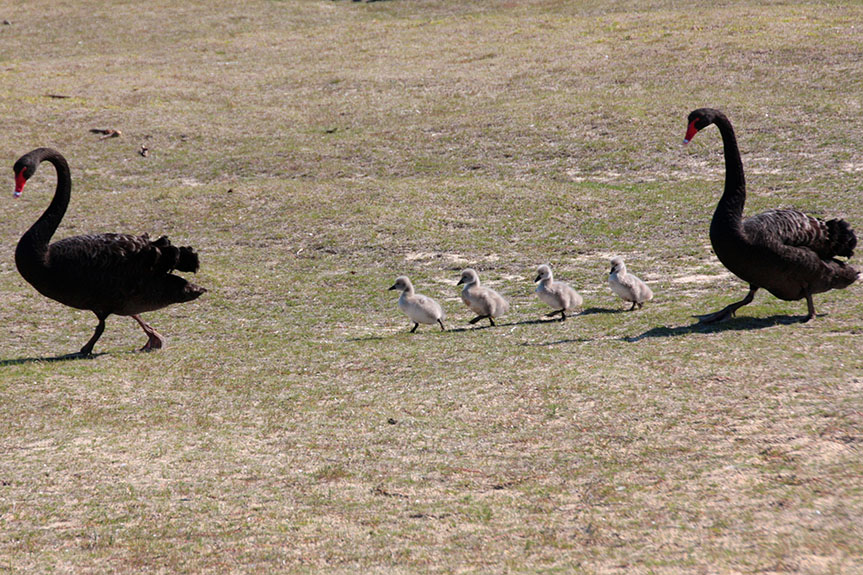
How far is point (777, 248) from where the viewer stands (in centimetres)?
849

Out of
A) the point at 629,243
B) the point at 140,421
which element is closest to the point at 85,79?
the point at 629,243

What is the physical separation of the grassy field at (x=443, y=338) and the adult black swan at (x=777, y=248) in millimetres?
381

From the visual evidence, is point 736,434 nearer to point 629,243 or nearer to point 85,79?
point 629,243

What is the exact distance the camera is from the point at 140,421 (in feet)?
23.5

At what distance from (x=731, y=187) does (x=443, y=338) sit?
323cm

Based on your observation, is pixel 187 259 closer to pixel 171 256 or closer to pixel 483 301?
pixel 171 256

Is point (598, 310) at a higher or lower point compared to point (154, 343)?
lower

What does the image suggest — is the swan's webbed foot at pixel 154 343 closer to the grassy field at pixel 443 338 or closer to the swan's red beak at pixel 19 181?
the grassy field at pixel 443 338

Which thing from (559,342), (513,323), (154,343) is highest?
(559,342)

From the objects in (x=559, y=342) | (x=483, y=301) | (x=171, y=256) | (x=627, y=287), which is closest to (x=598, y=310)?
(x=627, y=287)

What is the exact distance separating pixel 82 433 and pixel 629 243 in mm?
8579

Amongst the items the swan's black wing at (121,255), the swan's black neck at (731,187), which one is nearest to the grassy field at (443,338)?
the swan's black wing at (121,255)

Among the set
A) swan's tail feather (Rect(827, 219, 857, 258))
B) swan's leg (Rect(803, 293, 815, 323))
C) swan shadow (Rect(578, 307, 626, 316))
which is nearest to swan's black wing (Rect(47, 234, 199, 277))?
swan shadow (Rect(578, 307, 626, 316))

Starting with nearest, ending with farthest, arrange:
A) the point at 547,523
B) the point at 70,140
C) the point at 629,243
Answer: the point at 547,523
the point at 629,243
the point at 70,140
